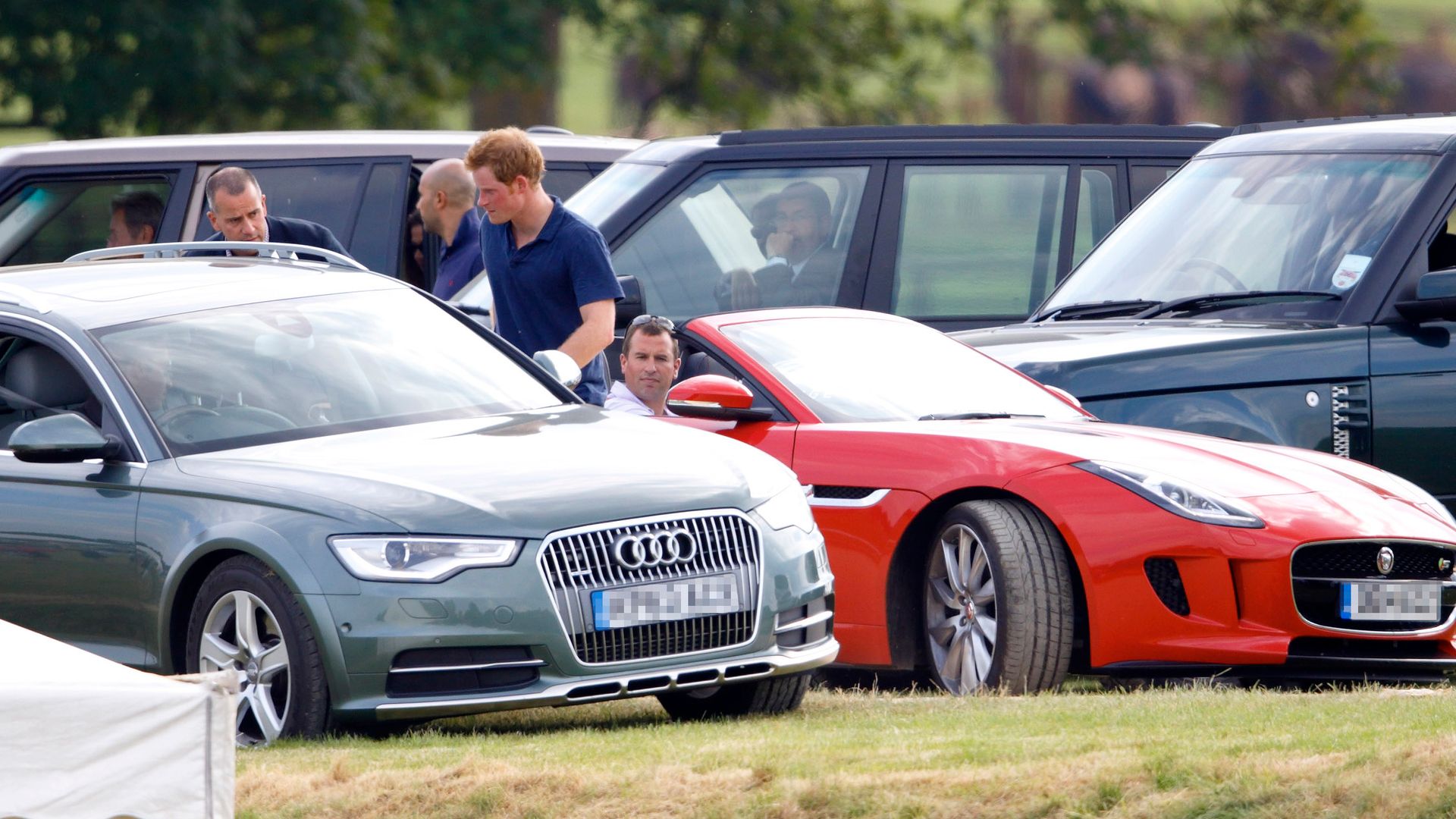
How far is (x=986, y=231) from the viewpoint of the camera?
12117 mm

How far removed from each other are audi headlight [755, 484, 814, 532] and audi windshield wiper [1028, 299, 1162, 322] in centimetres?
301

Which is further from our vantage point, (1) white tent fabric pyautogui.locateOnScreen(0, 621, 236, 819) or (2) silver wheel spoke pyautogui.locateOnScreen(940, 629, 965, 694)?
(2) silver wheel spoke pyautogui.locateOnScreen(940, 629, 965, 694)

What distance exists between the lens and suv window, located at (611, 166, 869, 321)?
1173 cm

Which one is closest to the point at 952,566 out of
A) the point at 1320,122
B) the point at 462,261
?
the point at 1320,122

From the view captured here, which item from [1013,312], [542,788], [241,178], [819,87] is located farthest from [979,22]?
[542,788]

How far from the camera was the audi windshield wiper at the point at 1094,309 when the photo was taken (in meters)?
10.4

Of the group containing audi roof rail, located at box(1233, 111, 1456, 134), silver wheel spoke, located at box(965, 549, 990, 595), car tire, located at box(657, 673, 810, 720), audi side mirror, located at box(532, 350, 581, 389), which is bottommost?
car tire, located at box(657, 673, 810, 720)

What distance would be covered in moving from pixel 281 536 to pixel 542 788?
1.38 metres

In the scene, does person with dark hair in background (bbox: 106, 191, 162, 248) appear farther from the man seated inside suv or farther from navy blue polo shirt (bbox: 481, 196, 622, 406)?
navy blue polo shirt (bbox: 481, 196, 622, 406)

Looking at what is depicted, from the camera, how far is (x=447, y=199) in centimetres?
1224

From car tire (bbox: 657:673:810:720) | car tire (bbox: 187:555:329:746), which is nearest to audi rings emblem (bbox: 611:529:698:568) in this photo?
car tire (bbox: 657:673:810:720)

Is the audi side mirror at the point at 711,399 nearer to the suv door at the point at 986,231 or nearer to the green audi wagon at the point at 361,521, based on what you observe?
the green audi wagon at the point at 361,521

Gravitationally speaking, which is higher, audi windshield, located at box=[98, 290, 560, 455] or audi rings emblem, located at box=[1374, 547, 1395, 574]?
audi windshield, located at box=[98, 290, 560, 455]

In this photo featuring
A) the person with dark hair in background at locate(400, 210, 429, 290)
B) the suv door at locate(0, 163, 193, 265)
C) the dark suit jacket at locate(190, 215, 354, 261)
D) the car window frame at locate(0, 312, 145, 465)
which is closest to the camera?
the car window frame at locate(0, 312, 145, 465)
